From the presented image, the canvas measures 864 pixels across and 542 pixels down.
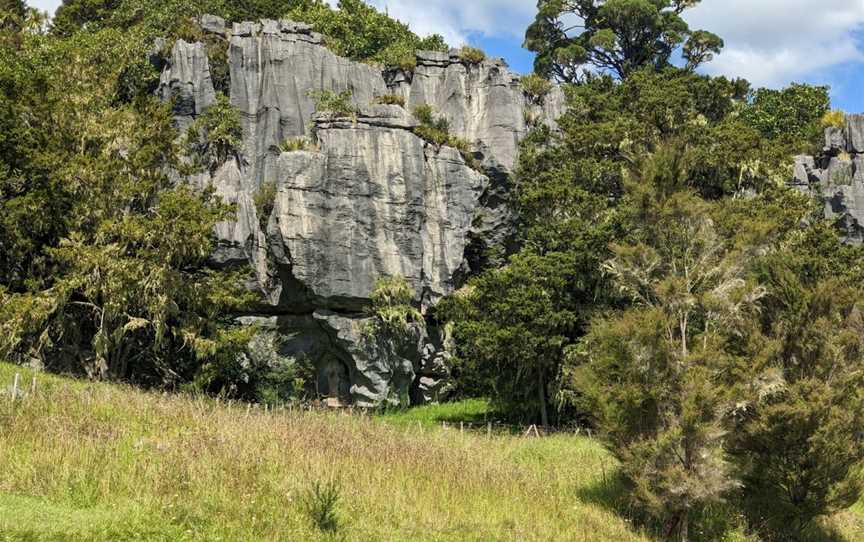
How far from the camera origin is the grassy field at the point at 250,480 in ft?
26.9

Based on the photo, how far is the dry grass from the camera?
818 centimetres

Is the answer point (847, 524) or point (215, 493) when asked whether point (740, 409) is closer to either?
point (847, 524)

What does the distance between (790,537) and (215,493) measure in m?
10.5

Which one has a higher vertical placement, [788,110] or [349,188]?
[788,110]

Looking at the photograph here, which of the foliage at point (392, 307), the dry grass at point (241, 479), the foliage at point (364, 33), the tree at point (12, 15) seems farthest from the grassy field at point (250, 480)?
the tree at point (12, 15)

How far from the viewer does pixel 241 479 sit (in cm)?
953

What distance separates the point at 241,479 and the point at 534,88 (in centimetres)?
2990

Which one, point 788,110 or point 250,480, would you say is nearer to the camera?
point 250,480

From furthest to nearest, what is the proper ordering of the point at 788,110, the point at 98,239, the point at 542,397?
the point at 788,110
the point at 542,397
the point at 98,239

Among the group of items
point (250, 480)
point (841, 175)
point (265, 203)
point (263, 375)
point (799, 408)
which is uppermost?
point (841, 175)

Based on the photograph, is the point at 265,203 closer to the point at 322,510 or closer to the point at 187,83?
the point at 187,83

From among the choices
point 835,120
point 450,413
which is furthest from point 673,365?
point 835,120

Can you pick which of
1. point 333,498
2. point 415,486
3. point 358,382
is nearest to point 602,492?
point 415,486

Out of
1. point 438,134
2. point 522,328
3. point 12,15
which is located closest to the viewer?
point 522,328
